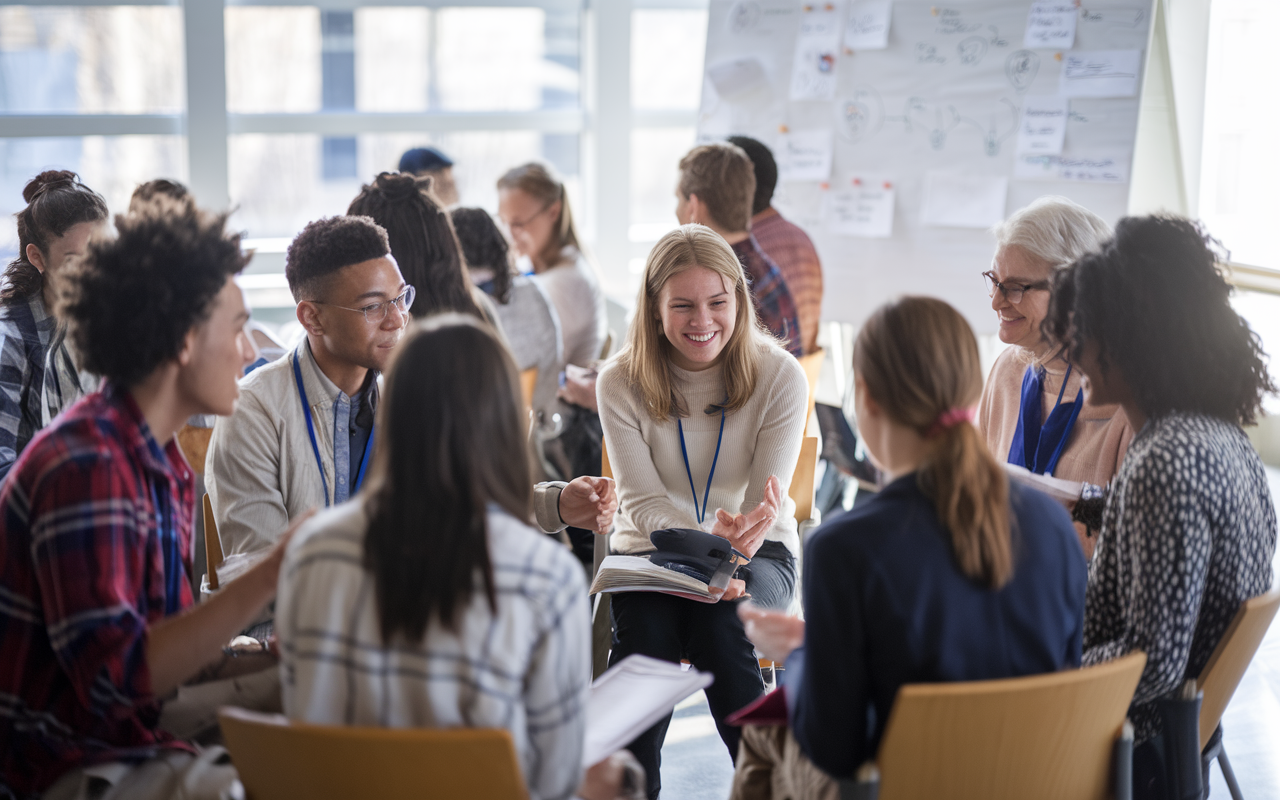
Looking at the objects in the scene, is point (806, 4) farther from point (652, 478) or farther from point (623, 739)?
point (623, 739)

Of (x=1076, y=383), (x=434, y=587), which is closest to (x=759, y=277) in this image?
(x=1076, y=383)

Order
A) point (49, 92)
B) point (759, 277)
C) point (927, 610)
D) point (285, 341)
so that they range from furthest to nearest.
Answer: point (49, 92)
point (285, 341)
point (759, 277)
point (927, 610)

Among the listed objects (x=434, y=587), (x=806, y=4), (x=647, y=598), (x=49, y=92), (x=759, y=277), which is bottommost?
(x=647, y=598)

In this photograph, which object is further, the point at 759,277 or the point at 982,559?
the point at 759,277

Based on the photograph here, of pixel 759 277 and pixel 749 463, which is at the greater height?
pixel 759 277

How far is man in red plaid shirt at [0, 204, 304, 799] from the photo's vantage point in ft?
4.26

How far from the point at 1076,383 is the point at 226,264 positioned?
5.55ft

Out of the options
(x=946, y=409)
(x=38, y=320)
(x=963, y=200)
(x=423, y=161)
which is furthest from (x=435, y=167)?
(x=946, y=409)

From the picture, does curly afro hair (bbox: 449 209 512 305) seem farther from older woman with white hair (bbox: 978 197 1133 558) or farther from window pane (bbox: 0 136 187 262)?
window pane (bbox: 0 136 187 262)

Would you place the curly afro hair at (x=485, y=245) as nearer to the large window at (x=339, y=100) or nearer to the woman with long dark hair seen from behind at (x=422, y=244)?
the woman with long dark hair seen from behind at (x=422, y=244)

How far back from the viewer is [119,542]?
4.33ft

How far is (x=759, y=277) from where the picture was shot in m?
3.45

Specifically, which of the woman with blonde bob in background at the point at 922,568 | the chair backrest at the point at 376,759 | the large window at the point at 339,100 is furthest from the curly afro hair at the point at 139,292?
the large window at the point at 339,100

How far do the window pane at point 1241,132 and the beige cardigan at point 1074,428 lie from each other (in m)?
2.45
